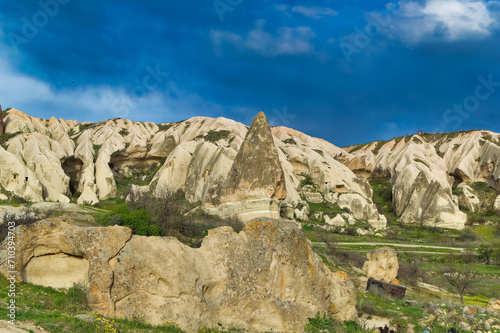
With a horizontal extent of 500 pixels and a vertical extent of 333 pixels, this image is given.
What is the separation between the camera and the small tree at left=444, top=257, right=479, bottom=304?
19.4 m

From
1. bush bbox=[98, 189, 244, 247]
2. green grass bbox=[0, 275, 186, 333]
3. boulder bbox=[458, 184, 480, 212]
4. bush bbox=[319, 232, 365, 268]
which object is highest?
boulder bbox=[458, 184, 480, 212]

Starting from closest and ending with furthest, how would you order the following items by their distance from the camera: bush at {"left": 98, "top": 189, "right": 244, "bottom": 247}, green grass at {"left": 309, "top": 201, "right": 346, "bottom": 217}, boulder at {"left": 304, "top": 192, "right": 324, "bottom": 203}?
bush at {"left": 98, "top": 189, "right": 244, "bottom": 247}
green grass at {"left": 309, "top": 201, "right": 346, "bottom": 217}
boulder at {"left": 304, "top": 192, "right": 324, "bottom": 203}

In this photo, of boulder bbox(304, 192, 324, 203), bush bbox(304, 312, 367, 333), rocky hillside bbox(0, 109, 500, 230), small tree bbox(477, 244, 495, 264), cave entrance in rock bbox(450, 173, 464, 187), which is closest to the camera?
bush bbox(304, 312, 367, 333)

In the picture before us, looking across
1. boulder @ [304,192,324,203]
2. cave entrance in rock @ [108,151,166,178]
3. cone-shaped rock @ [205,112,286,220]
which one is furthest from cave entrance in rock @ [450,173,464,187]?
cone-shaped rock @ [205,112,286,220]

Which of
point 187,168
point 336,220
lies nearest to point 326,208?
point 336,220

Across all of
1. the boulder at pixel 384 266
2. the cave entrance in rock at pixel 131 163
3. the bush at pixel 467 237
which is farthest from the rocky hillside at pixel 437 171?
the cave entrance in rock at pixel 131 163

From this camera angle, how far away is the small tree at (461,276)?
1936cm

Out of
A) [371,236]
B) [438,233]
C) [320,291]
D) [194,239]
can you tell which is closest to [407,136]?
[438,233]

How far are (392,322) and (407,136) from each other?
93.0m

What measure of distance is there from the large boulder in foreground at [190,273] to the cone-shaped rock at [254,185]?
66.9 ft

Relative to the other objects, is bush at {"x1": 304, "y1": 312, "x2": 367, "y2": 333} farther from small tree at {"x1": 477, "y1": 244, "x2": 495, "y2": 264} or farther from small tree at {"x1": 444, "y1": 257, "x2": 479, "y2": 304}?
small tree at {"x1": 477, "y1": 244, "x2": 495, "y2": 264}

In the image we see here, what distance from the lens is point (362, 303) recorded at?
13.4m

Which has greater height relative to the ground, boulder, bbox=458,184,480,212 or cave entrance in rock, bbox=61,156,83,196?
cave entrance in rock, bbox=61,156,83,196

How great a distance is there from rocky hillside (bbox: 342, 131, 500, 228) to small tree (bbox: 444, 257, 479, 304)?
2095 cm
